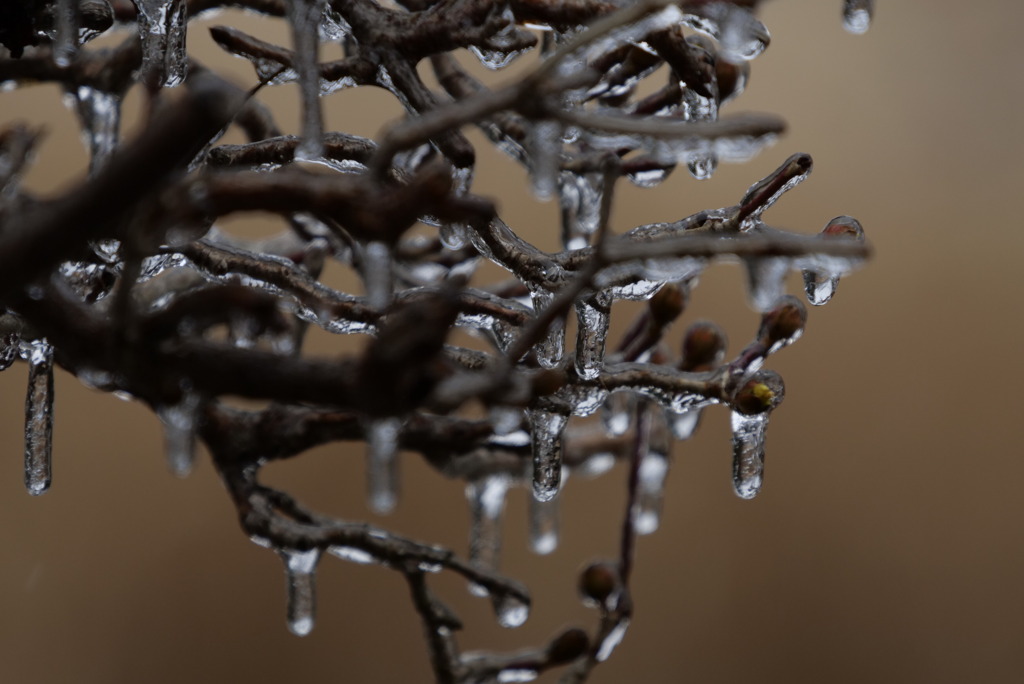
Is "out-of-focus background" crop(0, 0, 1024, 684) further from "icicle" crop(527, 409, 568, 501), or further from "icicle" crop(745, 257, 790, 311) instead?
"icicle" crop(745, 257, 790, 311)

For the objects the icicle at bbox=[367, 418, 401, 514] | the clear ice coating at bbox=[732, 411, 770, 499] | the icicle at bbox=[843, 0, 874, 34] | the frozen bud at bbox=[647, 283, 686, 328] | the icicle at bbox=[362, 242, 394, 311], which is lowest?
the clear ice coating at bbox=[732, 411, 770, 499]

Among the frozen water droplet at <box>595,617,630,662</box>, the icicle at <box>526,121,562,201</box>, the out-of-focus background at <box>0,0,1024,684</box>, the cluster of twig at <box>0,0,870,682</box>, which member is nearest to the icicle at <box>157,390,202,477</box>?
the cluster of twig at <box>0,0,870,682</box>

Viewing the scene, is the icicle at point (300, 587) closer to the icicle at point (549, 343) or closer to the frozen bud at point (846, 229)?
the icicle at point (549, 343)

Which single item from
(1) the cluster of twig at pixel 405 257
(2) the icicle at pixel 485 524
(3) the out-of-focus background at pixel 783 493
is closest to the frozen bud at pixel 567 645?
(1) the cluster of twig at pixel 405 257

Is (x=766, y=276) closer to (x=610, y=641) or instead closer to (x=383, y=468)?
(x=383, y=468)

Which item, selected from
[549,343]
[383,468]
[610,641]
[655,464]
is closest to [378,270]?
[383,468]

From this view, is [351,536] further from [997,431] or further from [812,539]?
[997,431]
